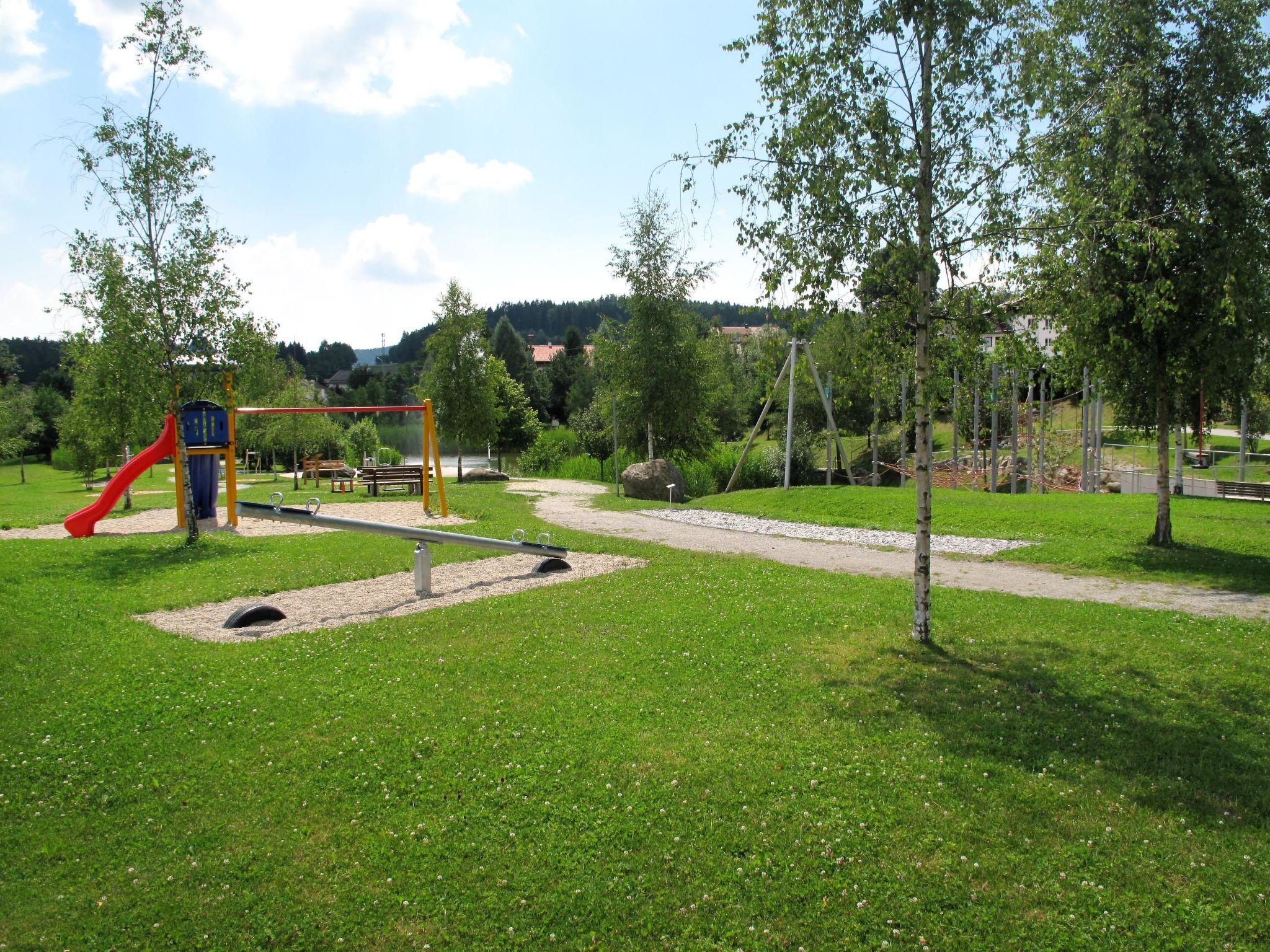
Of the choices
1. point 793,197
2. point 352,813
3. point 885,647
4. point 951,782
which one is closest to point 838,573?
point 885,647

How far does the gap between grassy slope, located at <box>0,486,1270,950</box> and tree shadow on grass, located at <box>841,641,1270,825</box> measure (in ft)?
0.09

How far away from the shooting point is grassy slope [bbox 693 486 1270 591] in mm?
11750

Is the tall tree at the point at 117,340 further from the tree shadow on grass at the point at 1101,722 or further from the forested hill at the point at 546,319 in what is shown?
the forested hill at the point at 546,319

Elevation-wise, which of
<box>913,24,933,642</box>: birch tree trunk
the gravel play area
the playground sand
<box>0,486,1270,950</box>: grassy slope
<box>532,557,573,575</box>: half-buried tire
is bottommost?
<box>0,486,1270,950</box>: grassy slope

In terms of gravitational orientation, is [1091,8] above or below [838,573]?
above

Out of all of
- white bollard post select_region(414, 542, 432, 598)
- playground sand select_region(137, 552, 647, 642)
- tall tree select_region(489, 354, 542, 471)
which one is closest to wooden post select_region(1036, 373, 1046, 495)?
playground sand select_region(137, 552, 647, 642)

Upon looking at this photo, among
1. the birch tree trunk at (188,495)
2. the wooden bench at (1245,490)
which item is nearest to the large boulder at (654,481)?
the birch tree trunk at (188,495)

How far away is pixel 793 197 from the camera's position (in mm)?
7328

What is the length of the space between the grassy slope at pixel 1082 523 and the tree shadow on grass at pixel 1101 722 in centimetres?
543

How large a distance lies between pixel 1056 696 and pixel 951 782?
1934mm

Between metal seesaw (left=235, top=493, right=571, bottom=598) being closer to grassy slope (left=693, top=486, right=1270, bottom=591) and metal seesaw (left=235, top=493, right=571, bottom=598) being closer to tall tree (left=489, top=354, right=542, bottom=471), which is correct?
grassy slope (left=693, top=486, right=1270, bottom=591)

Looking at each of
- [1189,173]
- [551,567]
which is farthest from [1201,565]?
[551,567]

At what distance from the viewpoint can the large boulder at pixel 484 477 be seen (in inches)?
1318

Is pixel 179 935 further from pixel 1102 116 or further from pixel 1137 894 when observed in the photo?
pixel 1102 116
